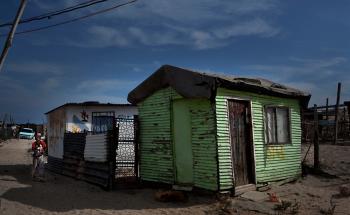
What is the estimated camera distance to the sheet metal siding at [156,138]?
39.7 ft

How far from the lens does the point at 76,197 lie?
437 inches

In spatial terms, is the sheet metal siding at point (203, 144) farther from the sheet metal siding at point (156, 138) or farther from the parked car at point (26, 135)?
the parked car at point (26, 135)

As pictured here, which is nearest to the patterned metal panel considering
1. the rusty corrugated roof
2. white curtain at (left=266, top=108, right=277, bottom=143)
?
the rusty corrugated roof

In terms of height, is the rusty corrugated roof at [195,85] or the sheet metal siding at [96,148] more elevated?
the rusty corrugated roof at [195,85]

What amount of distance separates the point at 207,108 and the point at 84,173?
554 cm

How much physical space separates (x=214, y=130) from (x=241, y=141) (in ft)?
3.98

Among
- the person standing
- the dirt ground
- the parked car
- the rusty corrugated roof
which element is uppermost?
the rusty corrugated roof

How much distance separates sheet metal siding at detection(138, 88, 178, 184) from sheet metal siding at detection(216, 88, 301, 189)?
1811mm

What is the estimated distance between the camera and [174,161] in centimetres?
1189

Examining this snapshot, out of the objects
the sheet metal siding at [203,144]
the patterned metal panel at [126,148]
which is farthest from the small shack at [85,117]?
the sheet metal siding at [203,144]

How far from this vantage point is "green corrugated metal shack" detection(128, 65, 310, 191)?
421 inches

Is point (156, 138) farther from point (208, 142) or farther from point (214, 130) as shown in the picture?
point (214, 130)

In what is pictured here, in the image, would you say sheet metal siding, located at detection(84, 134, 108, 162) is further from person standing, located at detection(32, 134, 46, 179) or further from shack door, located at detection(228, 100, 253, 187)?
shack door, located at detection(228, 100, 253, 187)

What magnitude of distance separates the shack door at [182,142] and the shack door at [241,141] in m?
1.19
